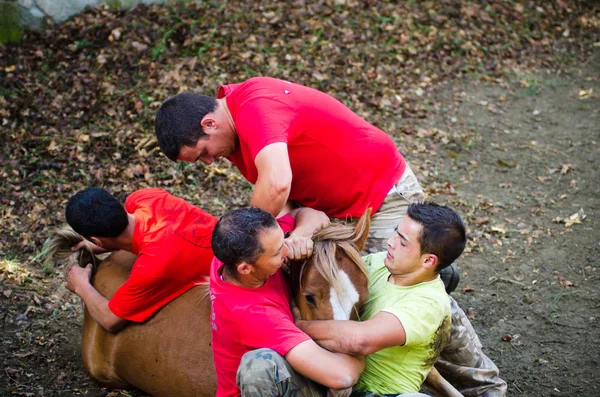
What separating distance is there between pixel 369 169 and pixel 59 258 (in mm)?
2181

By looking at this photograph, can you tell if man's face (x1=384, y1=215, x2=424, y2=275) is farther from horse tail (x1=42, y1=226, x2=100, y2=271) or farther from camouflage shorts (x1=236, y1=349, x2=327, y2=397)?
horse tail (x1=42, y1=226, x2=100, y2=271)

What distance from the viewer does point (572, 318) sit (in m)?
4.88

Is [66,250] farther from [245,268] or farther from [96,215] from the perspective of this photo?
[245,268]

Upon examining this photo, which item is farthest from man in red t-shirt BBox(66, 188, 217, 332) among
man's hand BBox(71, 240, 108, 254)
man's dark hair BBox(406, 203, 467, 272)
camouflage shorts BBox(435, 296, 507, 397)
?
camouflage shorts BBox(435, 296, 507, 397)

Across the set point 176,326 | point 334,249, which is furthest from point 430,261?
point 176,326

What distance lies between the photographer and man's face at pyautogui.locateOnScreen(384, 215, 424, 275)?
10.2ft

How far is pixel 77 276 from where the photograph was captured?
419 centimetres

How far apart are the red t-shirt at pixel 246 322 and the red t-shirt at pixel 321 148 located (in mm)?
774

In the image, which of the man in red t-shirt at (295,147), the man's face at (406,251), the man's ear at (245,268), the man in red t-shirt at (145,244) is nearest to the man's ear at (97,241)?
the man in red t-shirt at (145,244)

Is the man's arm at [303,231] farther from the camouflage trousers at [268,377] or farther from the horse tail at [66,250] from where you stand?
the horse tail at [66,250]

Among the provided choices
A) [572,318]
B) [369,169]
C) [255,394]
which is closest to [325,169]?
[369,169]

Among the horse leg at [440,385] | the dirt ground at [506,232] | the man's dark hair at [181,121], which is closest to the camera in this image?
the man's dark hair at [181,121]

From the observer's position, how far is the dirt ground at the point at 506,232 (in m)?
4.44

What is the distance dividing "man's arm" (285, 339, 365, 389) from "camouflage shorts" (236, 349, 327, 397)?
0.05m
